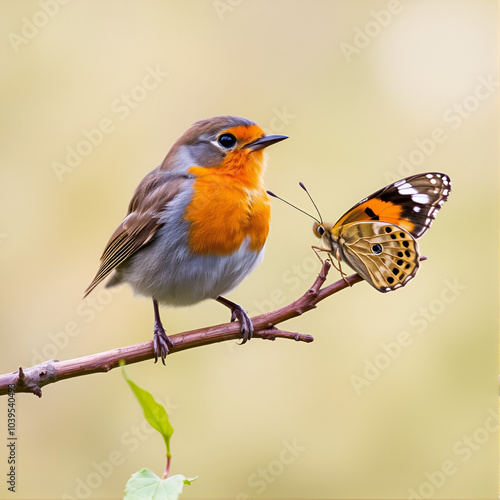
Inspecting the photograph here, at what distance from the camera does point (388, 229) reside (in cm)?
232

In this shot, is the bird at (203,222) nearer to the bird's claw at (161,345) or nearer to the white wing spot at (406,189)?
the bird's claw at (161,345)

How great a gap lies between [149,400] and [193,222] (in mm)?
1763

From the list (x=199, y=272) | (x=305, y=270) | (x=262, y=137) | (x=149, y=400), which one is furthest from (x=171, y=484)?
(x=305, y=270)

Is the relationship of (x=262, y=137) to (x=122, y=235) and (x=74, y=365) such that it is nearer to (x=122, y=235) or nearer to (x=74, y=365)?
(x=122, y=235)

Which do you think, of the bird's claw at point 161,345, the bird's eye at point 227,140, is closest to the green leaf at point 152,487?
the bird's claw at point 161,345

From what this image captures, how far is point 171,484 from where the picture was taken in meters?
1.17

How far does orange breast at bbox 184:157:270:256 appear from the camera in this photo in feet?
9.30

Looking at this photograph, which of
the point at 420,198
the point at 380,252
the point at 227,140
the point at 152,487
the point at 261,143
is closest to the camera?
the point at 152,487

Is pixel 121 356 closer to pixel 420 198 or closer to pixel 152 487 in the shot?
pixel 152 487

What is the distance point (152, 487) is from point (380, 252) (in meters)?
1.34

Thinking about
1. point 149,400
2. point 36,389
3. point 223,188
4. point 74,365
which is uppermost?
point 223,188

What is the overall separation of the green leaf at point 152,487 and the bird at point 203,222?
1512 mm

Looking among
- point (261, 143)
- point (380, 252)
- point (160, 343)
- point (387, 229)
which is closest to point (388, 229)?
point (387, 229)

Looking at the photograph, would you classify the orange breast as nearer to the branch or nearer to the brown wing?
the brown wing
